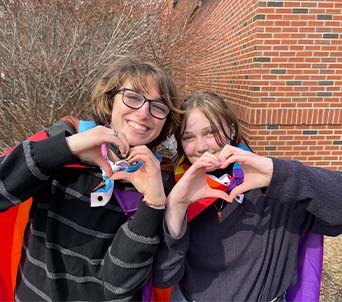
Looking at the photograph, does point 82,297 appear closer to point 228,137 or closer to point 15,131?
point 228,137

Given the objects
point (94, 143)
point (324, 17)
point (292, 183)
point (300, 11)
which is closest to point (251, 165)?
point (292, 183)

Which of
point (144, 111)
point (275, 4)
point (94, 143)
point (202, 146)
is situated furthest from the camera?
point (275, 4)

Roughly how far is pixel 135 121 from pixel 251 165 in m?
0.53

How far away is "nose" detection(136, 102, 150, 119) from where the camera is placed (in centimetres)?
145

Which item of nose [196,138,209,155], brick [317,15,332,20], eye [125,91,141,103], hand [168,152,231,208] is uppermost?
brick [317,15,332,20]

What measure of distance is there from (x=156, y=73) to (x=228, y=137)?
1.52 feet

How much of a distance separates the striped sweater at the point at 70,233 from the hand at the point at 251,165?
1.07ft

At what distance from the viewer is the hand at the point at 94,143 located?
1.24 m

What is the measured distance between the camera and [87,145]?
4.06 feet

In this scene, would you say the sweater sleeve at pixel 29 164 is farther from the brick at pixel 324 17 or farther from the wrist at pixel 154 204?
the brick at pixel 324 17

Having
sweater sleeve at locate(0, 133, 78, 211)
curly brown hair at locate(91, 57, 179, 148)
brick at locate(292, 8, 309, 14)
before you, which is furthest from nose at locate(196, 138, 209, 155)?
brick at locate(292, 8, 309, 14)

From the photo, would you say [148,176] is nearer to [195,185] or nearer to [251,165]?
[195,185]

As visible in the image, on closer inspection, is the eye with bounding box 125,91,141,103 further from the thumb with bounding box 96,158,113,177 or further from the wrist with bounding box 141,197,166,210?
the wrist with bounding box 141,197,166,210

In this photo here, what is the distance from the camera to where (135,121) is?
1.47 meters
